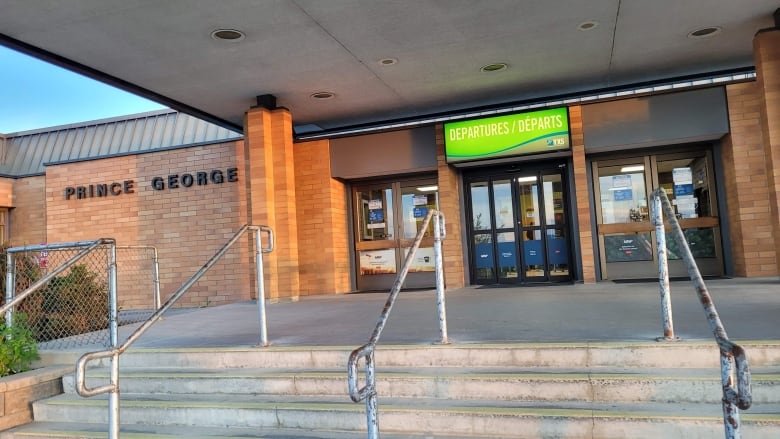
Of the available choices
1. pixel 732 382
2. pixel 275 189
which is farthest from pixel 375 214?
pixel 732 382

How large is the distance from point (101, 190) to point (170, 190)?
6.02ft

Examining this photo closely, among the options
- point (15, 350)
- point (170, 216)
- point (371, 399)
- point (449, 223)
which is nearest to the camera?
point (371, 399)

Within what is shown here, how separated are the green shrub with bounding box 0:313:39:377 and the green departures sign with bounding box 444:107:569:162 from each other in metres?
7.45

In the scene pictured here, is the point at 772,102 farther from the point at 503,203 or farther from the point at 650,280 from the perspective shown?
the point at 503,203

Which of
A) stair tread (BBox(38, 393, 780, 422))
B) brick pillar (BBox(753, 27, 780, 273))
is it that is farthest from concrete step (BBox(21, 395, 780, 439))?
brick pillar (BBox(753, 27, 780, 273))

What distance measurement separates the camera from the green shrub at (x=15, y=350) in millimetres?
4750

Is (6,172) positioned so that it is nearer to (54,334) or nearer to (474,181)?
(54,334)

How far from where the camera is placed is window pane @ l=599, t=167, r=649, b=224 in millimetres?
10305

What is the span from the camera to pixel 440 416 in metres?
3.41

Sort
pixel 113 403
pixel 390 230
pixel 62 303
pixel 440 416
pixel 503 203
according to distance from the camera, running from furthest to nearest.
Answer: pixel 390 230 → pixel 503 203 → pixel 62 303 → pixel 440 416 → pixel 113 403

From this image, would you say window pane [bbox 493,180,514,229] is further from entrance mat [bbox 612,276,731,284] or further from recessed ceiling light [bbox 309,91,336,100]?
recessed ceiling light [bbox 309,91,336,100]

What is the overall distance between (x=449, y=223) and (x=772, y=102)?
5413 millimetres

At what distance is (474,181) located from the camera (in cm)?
A: 1116

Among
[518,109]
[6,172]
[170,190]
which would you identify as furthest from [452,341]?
[6,172]
